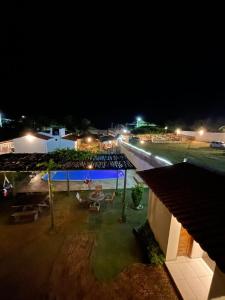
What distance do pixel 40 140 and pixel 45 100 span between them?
50.8 metres

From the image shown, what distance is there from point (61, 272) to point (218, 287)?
17.5 feet

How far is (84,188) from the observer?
567 inches

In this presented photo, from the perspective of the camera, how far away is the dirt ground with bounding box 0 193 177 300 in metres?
5.58

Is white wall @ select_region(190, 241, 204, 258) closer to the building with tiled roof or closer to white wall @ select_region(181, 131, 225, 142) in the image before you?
the building with tiled roof

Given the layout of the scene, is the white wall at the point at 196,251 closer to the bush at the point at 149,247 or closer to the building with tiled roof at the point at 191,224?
the building with tiled roof at the point at 191,224

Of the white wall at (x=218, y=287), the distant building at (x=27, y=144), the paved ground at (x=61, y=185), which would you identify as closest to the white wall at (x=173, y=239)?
the white wall at (x=218, y=287)

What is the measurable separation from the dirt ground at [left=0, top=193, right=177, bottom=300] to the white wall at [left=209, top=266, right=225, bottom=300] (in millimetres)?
1927

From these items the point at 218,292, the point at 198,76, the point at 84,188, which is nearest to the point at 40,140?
the point at 84,188

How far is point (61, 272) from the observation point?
6.40 meters

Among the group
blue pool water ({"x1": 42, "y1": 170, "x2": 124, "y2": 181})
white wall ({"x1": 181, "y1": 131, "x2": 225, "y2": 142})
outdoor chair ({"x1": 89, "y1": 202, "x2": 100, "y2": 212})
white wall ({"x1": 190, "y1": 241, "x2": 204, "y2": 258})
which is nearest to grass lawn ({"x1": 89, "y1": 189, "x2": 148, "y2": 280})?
outdoor chair ({"x1": 89, "y1": 202, "x2": 100, "y2": 212})

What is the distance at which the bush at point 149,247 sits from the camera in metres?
6.59

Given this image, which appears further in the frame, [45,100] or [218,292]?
[45,100]

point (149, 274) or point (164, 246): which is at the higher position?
point (164, 246)

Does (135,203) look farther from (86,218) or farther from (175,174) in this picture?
(175,174)
